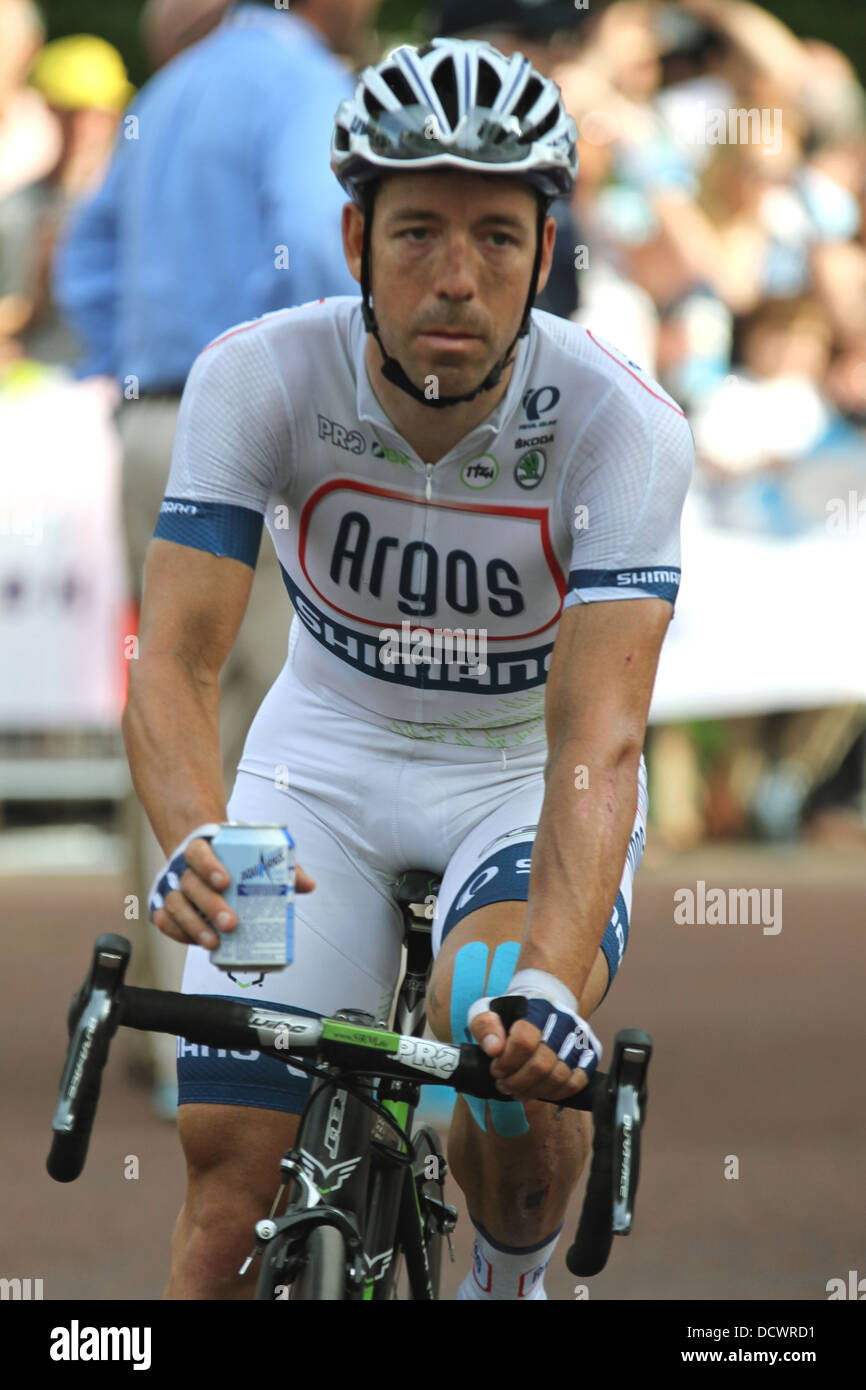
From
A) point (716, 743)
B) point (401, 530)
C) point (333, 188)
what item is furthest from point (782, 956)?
point (401, 530)

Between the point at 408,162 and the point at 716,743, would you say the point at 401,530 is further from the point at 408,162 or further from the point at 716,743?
the point at 716,743

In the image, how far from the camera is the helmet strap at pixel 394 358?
3344 millimetres

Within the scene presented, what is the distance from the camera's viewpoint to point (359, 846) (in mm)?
3721

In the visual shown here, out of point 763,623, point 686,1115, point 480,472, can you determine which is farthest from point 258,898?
point 763,623

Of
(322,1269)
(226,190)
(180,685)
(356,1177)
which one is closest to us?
(322,1269)

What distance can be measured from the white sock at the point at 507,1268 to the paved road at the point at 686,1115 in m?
1.36

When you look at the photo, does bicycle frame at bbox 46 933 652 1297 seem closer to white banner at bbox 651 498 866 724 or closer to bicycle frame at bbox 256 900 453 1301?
bicycle frame at bbox 256 900 453 1301

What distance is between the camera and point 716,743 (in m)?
10.3

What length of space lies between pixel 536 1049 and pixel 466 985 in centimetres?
51

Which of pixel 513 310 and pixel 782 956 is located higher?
pixel 782 956

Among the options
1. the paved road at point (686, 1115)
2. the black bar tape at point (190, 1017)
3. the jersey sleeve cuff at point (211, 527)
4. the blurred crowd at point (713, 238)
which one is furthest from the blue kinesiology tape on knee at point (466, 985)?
the blurred crowd at point (713, 238)

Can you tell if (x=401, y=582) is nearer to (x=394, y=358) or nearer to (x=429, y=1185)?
(x=394, y=358)

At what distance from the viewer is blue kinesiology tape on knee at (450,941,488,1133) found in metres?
3.27

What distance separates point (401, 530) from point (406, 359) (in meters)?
0.35
